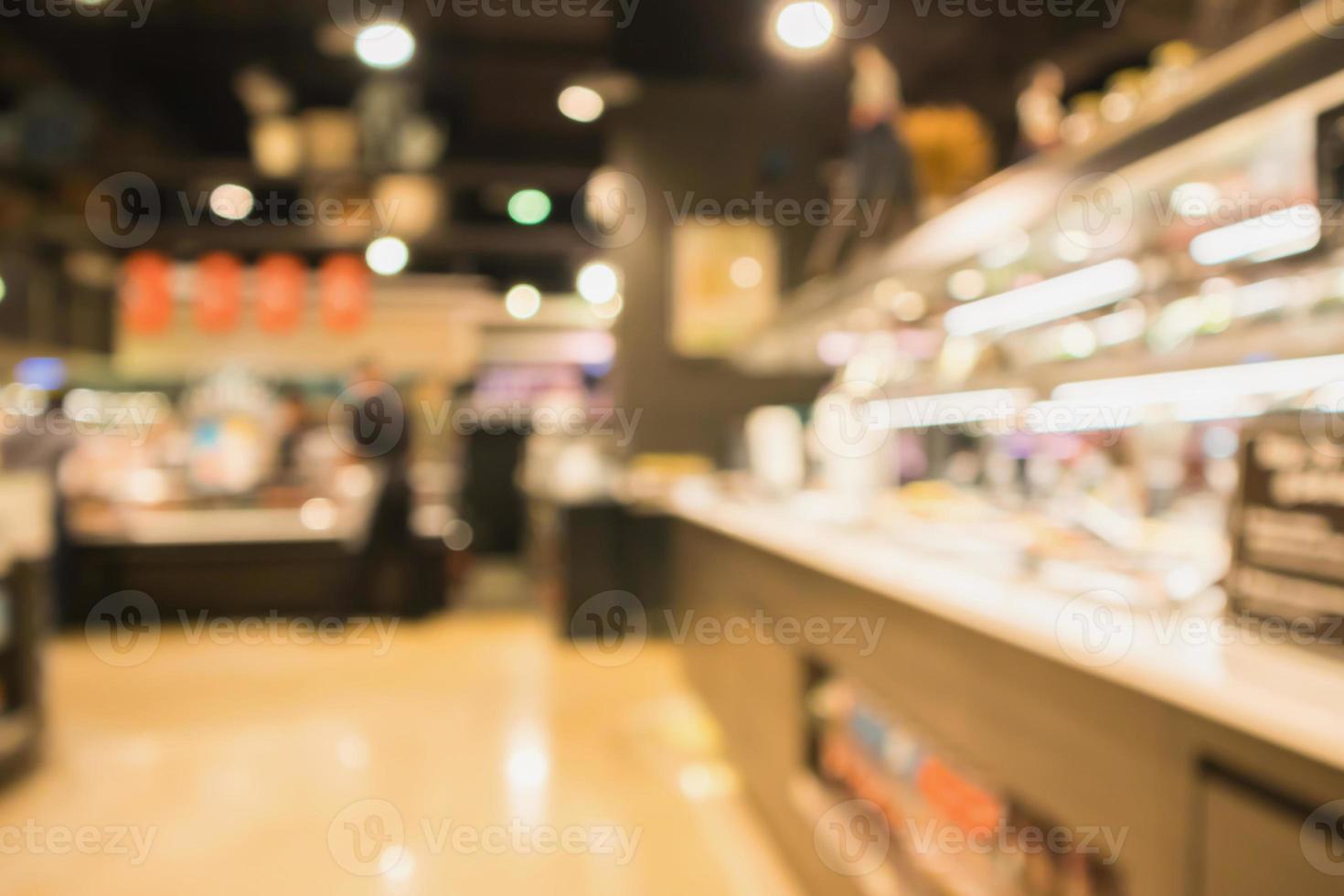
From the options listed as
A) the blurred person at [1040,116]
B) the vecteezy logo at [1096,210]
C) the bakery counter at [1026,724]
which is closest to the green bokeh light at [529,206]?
the blurred person at [1040,116]

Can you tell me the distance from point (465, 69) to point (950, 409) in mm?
4818

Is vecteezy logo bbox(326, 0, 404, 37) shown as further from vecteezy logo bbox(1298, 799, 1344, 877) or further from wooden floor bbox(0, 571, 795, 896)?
vecteezy logo bbox(1298, 799, 1344, 877)

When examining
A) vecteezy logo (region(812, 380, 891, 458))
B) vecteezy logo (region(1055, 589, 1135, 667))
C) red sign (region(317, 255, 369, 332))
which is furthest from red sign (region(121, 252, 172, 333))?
vecteezy logo (region(1055, 589, 1135, 667))

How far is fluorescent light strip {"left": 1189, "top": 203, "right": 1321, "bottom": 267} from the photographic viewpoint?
178 cm

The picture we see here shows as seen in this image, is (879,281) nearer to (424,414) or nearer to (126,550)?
(126,550)

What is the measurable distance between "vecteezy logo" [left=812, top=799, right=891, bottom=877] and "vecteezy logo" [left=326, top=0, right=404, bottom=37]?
354cm

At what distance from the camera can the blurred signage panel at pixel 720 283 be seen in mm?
5449

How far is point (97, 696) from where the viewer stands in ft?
13.8

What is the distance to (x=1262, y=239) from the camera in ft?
6.43

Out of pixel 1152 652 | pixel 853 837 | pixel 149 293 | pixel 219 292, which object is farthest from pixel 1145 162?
pixel 149 293

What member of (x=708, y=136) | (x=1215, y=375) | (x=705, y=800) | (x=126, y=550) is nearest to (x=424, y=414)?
(x=126, y=550)

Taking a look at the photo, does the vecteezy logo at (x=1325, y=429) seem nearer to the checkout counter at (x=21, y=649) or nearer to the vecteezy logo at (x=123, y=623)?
the checkout counter at (x=21, y=649)

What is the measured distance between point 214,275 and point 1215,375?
20.3 feet

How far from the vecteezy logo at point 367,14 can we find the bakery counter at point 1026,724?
111 inches
